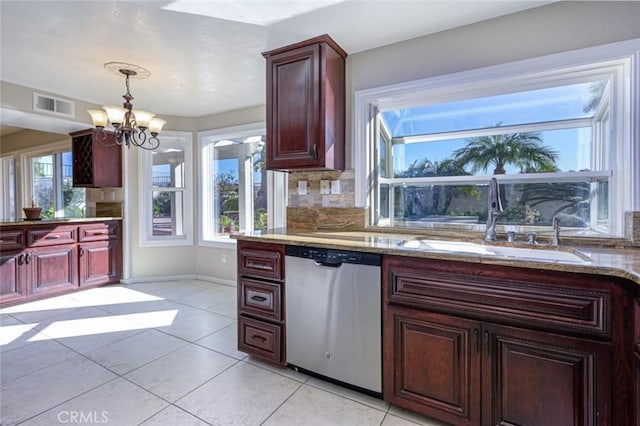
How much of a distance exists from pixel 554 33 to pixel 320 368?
2.49 m

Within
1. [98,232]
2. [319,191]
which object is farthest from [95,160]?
[319,191]

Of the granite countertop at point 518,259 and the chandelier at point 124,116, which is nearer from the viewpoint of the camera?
the granite countertop at point 518,259

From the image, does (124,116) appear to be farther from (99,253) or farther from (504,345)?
(504,345)

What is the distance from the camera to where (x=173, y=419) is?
5.30 ft

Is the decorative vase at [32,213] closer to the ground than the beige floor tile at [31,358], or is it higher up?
higher up

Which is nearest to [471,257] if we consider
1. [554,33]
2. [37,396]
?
[554,33]

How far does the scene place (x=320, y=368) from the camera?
1.93m

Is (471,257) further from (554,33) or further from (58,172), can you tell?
(58,172)

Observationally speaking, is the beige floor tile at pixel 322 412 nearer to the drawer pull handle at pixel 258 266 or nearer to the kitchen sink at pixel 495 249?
the drawer pull handle at pixel 258 266

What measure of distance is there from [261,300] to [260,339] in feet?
0.90

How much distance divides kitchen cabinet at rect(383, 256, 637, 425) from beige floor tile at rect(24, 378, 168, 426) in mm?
1324

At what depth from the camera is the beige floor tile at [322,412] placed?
1.62m

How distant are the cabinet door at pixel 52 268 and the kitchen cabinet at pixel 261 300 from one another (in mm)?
2833

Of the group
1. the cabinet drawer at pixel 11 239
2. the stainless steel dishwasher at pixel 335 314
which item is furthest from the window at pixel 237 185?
the cabinet drawer at pixel 11 239
